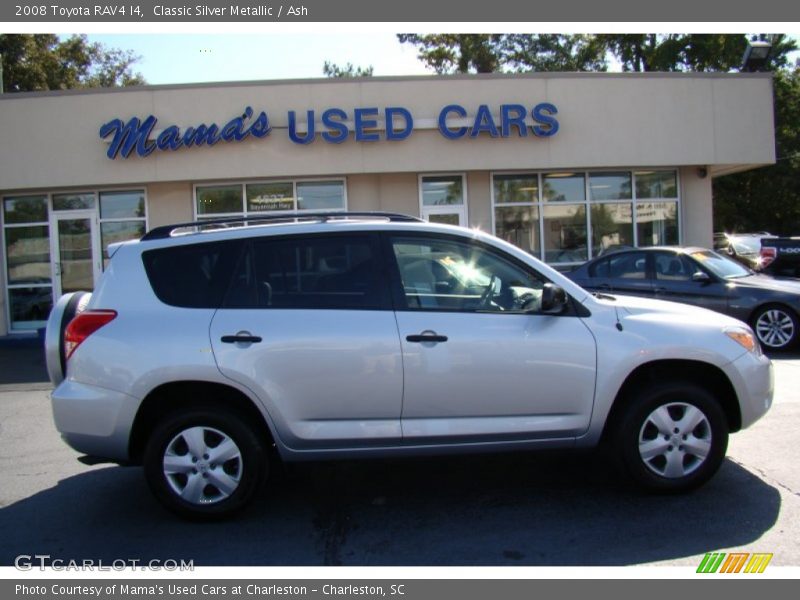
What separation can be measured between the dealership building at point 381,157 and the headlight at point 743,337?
9.97m

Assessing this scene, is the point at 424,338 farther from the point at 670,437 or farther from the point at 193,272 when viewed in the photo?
the point at 670,437

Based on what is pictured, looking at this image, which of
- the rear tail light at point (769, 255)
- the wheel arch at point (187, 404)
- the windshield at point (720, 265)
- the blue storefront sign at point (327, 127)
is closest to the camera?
the wheel arch at point (187, 404)

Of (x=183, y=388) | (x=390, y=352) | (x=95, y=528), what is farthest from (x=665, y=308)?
(x=95, y=528)

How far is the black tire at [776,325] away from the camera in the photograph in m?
9.68

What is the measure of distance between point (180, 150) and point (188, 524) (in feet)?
36.0

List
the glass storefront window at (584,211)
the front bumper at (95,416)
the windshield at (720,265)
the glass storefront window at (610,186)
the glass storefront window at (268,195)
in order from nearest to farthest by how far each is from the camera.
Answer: the front bumper at (95,416) → the windshield at (720,265) → the glass storefront window at (268,195) → the glass storefront window at (584,211) → the glass storefront window at (610,186)

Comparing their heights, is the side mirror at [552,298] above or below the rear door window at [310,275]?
below

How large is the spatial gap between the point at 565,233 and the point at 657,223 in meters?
2.14

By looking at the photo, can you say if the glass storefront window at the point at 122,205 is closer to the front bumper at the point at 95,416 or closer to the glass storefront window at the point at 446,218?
the glass storefront window at the point at 446,218

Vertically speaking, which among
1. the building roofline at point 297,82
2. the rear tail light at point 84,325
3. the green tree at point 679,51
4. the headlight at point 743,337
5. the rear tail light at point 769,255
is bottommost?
the headlight at point 743,337

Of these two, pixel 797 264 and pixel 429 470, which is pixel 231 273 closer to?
pixel 429 470

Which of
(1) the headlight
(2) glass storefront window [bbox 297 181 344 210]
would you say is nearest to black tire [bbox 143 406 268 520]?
(1) the headlight

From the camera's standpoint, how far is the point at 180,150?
13.9 meters

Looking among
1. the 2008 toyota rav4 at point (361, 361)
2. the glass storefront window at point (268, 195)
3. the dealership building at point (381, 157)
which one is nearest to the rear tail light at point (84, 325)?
the 2008 toyota rav4 at point (361, 361)
